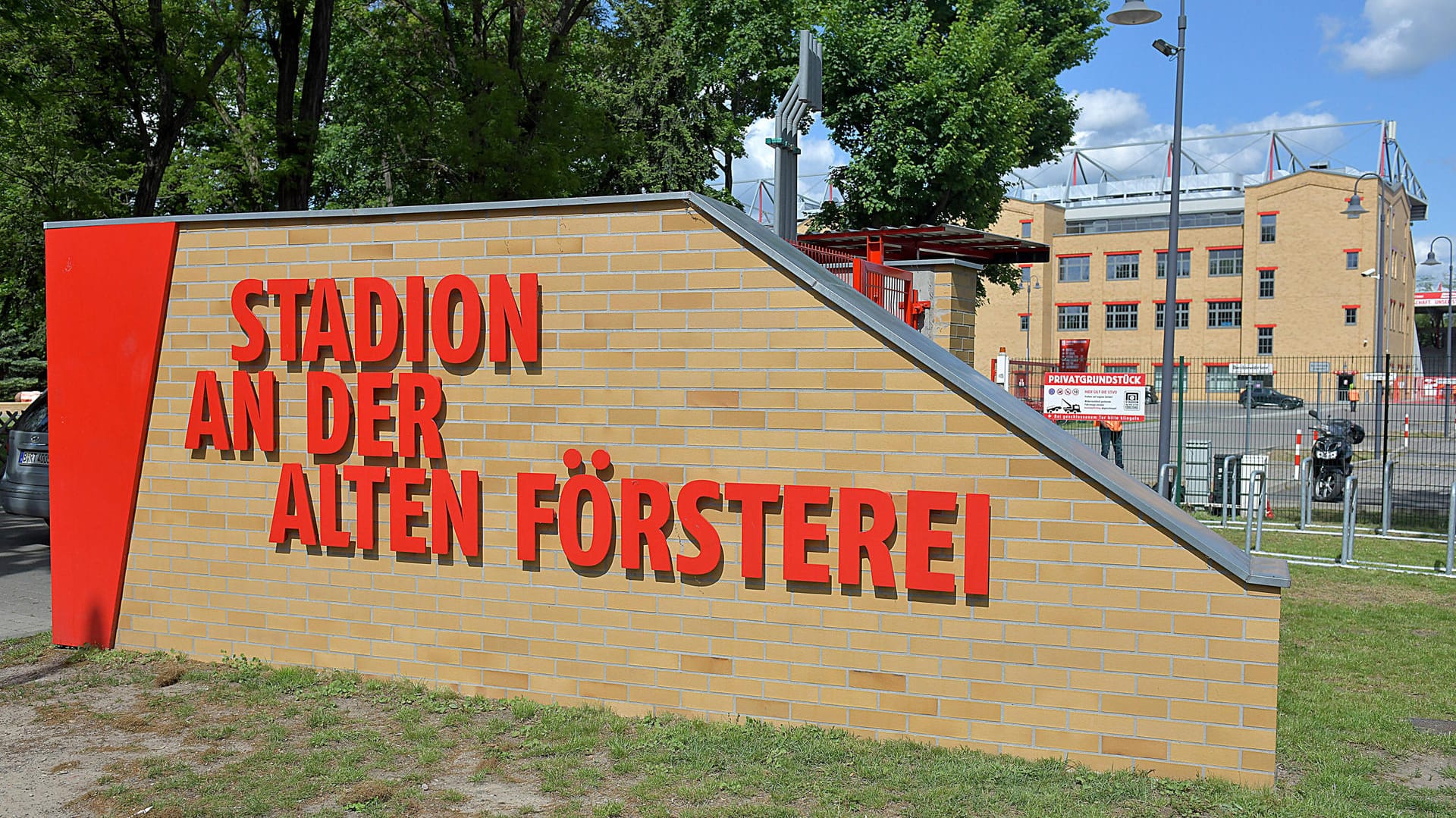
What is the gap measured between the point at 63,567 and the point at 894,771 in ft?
19.8

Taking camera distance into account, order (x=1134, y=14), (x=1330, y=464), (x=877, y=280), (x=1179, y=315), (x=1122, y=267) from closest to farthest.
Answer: (x=877, y=280), (x=1134, y=14), (x=1330, y=464), (x=1179, y=315), (x=1122, y=267)

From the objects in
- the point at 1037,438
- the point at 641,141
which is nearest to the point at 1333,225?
the point at 641,141

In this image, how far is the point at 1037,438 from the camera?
5441 mm

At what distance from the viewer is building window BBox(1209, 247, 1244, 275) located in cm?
6109

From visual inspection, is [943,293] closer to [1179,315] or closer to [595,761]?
[595,761]

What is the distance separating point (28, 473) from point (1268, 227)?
61.9 meters

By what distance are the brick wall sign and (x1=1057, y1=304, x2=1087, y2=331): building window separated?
63.2 m

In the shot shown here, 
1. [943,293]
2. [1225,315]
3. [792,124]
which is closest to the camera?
[792,124]

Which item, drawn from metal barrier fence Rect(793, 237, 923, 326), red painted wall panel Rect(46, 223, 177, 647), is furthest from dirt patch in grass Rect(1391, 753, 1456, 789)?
red painted wall panel Rect(46, 223, 177, 647)

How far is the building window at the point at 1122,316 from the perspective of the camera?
63.7 m

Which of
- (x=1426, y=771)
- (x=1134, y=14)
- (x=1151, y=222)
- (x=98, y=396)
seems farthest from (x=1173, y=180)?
(x=1151, y=222)

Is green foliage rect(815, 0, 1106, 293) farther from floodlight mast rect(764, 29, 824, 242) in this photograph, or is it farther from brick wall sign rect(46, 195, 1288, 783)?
brick wall sign rect(46, 195, 1288, 783)

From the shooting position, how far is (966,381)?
556cm

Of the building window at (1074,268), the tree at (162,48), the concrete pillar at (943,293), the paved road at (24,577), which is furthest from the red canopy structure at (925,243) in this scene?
the building window at (1074,268)
